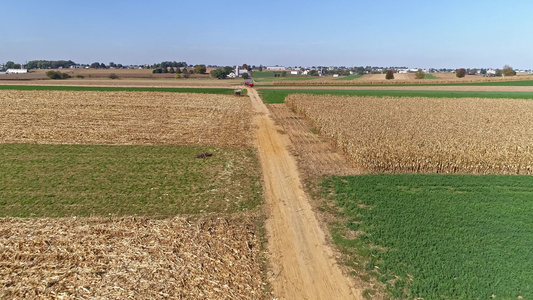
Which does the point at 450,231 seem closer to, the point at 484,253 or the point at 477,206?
the point at 484,253

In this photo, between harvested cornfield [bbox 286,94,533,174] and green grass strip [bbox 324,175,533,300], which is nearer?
green grass strip [bbox 324,175,533,300]

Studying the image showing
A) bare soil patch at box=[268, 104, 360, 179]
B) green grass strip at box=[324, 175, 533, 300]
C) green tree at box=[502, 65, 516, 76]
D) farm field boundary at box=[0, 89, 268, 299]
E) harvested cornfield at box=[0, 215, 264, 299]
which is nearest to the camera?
harvested cornfield at box=[0, 215, 264, 299]

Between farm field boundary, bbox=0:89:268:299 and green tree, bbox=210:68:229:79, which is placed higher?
green tree, bbox=210:68:229:79

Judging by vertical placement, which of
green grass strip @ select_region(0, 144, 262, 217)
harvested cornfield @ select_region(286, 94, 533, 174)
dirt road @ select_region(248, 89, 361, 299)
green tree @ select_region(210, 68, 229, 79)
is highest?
green tree @ select_region(210, 68, 229, 79)

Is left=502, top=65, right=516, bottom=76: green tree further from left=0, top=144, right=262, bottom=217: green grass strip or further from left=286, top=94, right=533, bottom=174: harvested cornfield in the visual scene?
left=0, top=144, right=262, bottom=217: green grass strip

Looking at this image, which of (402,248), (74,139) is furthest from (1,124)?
(402,248)

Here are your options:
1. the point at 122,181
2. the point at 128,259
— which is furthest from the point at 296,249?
the point at 122,181

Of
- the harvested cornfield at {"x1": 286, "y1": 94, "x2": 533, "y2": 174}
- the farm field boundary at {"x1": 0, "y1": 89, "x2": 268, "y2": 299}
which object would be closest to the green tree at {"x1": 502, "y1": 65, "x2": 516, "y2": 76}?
the harvested cornfield at {"x1": 286, "y1": 94, "x2": 533, "y2": 174}

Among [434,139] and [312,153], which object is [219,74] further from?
[434,139]
